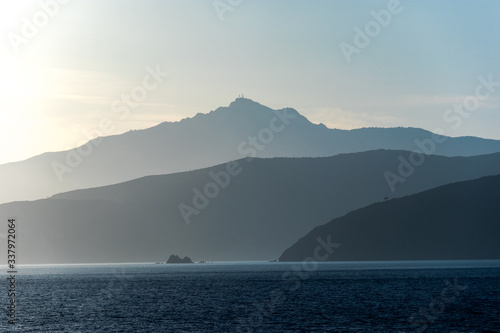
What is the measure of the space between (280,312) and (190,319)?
55.1 feet

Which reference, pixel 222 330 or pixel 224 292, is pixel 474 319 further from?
pixel 224 292

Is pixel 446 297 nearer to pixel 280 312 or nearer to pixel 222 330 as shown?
pixel 280 312

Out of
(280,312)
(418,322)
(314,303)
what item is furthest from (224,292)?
(418,322)

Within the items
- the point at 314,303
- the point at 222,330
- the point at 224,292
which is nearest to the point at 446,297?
the point at 314,303

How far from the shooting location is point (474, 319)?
357 feet

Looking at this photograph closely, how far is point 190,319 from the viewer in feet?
381

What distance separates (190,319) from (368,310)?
30.5m

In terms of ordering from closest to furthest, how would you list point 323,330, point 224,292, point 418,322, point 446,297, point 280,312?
point 323,330 < point 418,322 < point 280,312 < point 446,297 < point 224,292

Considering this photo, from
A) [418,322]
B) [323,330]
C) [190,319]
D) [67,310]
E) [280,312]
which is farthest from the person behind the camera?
[67,310]

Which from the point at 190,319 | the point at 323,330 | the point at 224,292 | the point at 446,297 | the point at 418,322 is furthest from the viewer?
the point at 224,292

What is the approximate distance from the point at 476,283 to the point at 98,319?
109 metres

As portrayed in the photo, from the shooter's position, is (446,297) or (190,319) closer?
(190,319)

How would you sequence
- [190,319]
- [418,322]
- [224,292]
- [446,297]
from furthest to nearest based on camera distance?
[224,292]
[446,297]
[190,319]
[418,322]

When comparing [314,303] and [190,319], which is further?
[314,303]
